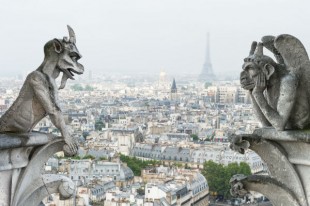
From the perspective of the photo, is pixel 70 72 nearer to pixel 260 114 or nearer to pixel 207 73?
pixel 260 114

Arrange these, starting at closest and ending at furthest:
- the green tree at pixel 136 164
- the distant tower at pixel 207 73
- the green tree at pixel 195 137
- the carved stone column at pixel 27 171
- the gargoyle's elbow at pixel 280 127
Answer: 1. the gargoyle's elbow at pixel 280 127
2. the carved stone column at pixel 27 171
3. the green tree at pixel 136 164
4. the green tree at pixel 195 137
5. the distant tower at pixel 207 73

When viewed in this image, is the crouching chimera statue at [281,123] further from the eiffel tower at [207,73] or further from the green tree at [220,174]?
the eiffel tower at [207,73]

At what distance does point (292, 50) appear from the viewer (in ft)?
10.4

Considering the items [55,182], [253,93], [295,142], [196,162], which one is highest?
[253,93]

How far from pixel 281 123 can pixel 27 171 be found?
119 cm

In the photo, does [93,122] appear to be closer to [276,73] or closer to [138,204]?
[138,204]

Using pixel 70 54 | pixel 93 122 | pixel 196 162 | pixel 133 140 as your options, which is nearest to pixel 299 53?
pixel 70 54

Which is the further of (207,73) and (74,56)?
(207,73)

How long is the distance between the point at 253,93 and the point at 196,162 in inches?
1427

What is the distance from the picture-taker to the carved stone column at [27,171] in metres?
3.13

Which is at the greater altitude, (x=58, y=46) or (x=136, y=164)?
(x=58, y=46)

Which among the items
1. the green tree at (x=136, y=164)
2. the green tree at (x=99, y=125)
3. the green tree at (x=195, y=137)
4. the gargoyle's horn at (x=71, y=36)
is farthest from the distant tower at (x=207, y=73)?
the gargoyle's horn at (x=71, y=36)

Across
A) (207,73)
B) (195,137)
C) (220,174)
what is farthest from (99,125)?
(207,73)

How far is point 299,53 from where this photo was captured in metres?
3.15
